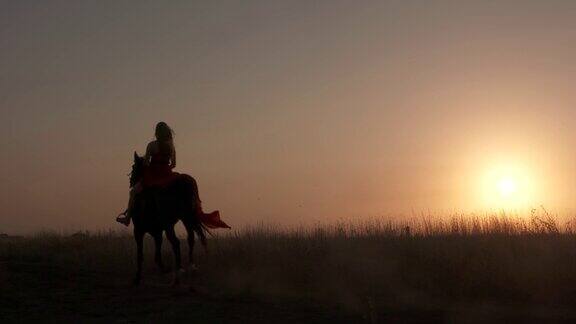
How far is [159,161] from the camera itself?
1309 centimetres

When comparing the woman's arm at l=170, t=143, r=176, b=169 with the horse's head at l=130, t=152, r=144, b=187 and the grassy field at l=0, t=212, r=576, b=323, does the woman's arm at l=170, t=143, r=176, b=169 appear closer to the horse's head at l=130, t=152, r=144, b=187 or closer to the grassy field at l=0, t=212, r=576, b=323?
the horse's head at l=130, t=152, r=144, b=187

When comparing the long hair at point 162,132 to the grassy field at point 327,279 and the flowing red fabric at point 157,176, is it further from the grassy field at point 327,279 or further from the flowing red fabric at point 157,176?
the grassy field at point 327,279

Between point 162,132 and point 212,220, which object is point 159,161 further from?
point 212,220

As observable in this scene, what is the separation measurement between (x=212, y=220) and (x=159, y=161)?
1.88 m

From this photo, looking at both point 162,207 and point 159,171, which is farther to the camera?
point 159,171

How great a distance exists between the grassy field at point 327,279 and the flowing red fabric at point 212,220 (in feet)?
3.39

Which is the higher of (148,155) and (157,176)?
(148,155)

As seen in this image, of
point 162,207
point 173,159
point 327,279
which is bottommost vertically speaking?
point 327,279

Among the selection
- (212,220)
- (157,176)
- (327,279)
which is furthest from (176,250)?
(327,279)

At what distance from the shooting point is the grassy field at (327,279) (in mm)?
10930

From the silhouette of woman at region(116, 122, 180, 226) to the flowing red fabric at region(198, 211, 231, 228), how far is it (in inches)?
50.0

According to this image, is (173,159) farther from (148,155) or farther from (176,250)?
(176,250)

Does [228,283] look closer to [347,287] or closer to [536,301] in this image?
[347,287]

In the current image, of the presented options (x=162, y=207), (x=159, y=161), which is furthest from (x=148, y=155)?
(x=162, y=207)
